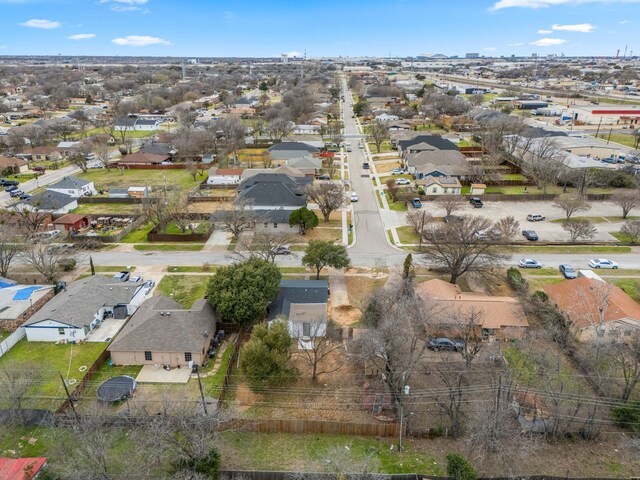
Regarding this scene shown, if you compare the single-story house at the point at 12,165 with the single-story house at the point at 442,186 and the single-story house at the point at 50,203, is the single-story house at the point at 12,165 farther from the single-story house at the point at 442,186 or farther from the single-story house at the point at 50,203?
the single-story house at the point at 442,186

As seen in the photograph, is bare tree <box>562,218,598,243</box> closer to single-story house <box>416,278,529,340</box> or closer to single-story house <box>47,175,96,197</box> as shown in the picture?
single-story house <box>416,278,529,340</box>

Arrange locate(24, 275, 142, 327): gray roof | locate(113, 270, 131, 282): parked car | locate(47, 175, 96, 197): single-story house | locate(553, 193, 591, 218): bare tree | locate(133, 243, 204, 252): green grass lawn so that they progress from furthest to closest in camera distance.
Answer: locate(47, 175, 96, 197): single-story house < locate(553, 193, 591, 218): bare tree < locate(133, 243, 204, 252): green grass lawn < locate(113, 270, 131, 282): parked car < locate(24, 275, 142, 327): gray roof

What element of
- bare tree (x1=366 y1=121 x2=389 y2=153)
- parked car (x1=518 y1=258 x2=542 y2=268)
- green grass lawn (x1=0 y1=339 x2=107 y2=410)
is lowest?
green grass lawn (x1=0 y1=339 x2=107 y2=410)

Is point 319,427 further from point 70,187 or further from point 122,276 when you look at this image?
point 70,187

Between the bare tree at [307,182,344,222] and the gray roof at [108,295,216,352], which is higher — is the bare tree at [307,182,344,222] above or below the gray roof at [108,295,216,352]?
above

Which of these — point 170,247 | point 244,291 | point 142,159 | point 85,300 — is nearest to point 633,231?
point 244,291

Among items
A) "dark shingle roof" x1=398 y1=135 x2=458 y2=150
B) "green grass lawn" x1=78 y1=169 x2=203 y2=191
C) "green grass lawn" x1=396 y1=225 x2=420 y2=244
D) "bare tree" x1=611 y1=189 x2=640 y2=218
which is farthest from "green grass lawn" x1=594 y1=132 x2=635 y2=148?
"green grass lawn" x1=78 y1=169 x2=203 y2=191
